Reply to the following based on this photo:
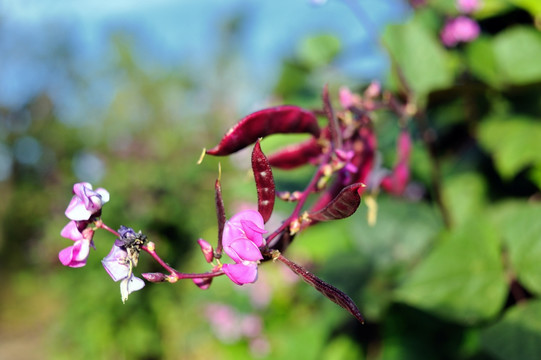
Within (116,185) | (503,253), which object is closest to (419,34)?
(503,253)

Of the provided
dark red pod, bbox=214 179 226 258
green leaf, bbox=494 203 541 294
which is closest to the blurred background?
green leaf, bbox=494 203 541 294

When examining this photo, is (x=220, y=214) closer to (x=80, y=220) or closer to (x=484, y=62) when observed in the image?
(x=80, y=220)

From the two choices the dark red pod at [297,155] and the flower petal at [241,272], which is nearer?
the flower petal at [241,272]

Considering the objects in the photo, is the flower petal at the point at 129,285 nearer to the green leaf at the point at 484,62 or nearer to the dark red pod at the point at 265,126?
the dark red pod at the point at 265,126

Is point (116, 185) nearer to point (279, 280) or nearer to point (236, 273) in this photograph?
point (279, 280)

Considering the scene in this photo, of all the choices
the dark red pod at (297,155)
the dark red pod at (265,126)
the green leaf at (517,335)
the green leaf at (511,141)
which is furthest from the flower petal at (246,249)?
the green leaf at (511,141)

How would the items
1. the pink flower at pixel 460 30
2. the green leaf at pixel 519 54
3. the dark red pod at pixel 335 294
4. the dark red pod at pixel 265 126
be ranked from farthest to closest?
1. the pink flower at pixel 460 30
2. the green leaf at pixel 519 54
3. the dark red pod at pixel 265 126
4. the dark red pod at pixel 335 294
